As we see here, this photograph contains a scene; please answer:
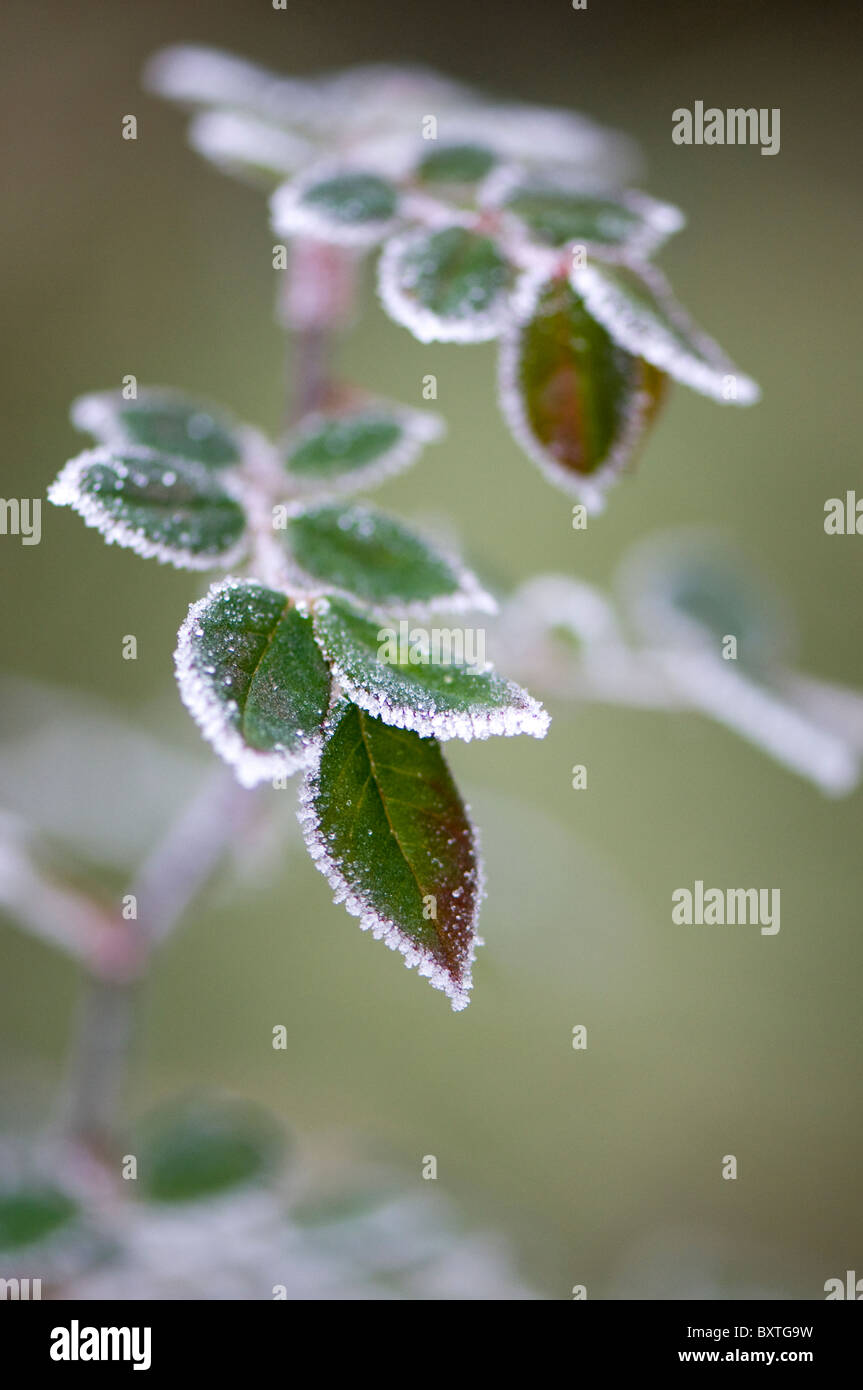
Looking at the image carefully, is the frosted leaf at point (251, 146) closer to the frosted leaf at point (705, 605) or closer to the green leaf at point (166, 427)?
the green leaf at point (166, 427)

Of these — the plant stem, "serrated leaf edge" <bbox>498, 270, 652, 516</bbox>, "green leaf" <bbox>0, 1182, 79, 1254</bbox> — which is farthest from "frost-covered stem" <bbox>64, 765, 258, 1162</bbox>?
"serrated leaf edge" <bbox>498, 270, 652, 516</bbox>

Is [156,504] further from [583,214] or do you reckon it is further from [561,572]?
[561,572]

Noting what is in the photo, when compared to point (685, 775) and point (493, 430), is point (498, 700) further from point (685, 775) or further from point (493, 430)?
point (493, 430)

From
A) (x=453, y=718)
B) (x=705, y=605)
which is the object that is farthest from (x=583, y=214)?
(x=705, y=605)

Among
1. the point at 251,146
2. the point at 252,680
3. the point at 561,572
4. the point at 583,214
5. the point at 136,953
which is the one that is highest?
the point at 561,572

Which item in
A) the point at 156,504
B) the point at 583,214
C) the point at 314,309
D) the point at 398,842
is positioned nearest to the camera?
the point at 398,842

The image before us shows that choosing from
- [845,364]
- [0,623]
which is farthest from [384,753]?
[845,364]
